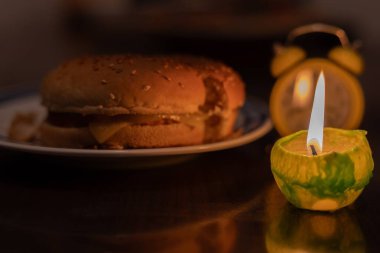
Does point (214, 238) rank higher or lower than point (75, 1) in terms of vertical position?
higher

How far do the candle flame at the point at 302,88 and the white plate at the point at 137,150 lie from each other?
8 centimetres

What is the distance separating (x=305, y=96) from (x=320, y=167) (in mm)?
423

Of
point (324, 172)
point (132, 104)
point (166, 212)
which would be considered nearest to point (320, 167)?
point (324, 172)

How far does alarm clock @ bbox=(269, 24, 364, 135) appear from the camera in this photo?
3.79 feet

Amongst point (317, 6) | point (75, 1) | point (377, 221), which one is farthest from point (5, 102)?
point (317, 6)

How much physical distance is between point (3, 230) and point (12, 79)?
1475mm

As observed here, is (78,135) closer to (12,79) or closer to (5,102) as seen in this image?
(5,102)

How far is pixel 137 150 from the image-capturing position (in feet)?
3.15

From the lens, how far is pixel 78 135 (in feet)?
3.45

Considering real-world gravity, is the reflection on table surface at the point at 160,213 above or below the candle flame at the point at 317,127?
below

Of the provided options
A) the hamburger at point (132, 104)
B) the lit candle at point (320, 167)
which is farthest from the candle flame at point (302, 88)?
the lit candle at point (320, 167)

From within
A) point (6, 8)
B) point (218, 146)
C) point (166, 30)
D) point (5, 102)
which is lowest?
point (6, 8)

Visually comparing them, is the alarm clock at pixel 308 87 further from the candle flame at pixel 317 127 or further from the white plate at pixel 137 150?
the candle flame at pixel 317 127

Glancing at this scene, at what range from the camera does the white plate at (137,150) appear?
948 mm
